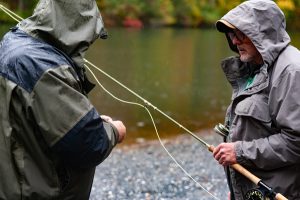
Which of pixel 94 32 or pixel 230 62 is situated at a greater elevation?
pixel 94 32

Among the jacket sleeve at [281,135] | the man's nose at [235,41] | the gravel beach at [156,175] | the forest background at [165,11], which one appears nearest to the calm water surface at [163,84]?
the gravel beach at [156,175]

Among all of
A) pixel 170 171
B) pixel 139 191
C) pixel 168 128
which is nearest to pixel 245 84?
pixel 139 191

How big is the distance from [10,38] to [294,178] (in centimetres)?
222

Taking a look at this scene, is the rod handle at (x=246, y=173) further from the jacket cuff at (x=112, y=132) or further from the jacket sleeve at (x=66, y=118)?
the jacket sleeve at (x=66, y=118)

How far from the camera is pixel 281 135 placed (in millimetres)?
3770

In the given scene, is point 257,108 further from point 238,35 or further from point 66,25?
point 66,25

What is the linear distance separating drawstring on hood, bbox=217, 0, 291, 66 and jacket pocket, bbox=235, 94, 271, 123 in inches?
10.4

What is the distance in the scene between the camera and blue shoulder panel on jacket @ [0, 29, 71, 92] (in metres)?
3.27

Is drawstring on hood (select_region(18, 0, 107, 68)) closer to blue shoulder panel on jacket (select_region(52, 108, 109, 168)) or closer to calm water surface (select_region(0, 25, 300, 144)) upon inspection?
blue shoulder panel on jacket (select_region(52, 108, 109, 168))

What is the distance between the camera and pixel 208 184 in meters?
9.37

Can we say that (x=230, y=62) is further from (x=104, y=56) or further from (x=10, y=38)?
(x=104, y=56)

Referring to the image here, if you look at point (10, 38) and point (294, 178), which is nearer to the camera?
point (10, 38)

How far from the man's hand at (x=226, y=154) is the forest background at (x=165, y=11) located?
167 ft

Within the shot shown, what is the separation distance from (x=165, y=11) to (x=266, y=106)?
205 feet
